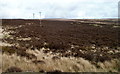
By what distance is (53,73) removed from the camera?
6.64m

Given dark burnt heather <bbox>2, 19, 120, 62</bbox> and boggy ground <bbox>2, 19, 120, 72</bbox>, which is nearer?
boggy ground <bbox>2, 19, 120, 72</bbox>

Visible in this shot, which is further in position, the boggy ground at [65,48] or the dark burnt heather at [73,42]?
the dark burnt heather at [73,42]

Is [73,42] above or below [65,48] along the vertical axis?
above

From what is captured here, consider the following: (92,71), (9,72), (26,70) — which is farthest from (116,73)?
(9,72)

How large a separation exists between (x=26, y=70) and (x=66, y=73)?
6.12ft

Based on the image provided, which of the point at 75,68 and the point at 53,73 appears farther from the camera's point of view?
the point at 75,68

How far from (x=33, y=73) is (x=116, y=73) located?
3837 mm

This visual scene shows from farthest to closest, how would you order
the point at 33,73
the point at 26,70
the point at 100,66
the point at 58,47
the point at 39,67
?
the point at 58,47 < the point at 100,66 < the point at 39,67 < the point at 26,70 < the point at 33,73

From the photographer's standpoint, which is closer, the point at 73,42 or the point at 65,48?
the point at 65,48

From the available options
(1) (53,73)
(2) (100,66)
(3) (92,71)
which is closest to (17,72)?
(1) (53,73)

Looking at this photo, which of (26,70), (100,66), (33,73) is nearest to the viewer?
(33,73)

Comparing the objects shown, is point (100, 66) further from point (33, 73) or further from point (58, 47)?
point (58, 47)

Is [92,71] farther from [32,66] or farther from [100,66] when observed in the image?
[32,66]

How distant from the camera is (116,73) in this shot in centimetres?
711
